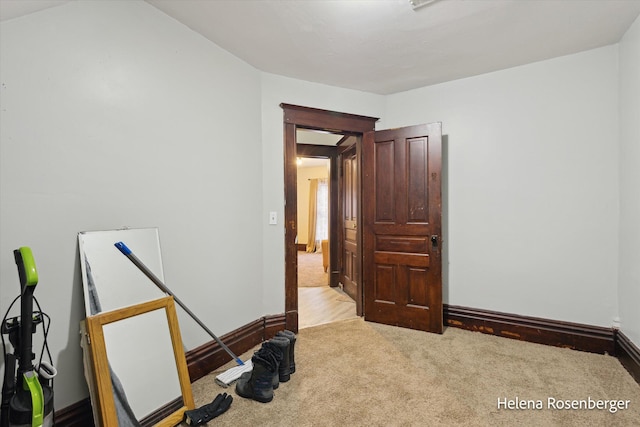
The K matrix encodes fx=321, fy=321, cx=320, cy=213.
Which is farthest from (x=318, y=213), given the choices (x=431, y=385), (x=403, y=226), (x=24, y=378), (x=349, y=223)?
(x=24, y=378)

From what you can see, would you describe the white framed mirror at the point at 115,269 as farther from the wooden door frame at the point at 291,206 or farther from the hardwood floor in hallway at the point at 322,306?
the hardwood floor in hallway at the point at 322,306

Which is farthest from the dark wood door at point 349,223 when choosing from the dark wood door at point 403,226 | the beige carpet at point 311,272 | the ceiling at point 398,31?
the ceiling at point 398,31

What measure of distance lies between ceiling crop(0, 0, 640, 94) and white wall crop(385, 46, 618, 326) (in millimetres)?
251

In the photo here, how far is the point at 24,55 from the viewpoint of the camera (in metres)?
1.39

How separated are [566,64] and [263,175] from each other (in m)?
2.75

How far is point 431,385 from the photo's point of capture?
210 cm

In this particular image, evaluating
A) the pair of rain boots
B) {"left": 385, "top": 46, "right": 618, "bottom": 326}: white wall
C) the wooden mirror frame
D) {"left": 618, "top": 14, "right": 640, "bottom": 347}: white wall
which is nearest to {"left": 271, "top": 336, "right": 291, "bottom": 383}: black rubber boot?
the pair of rain boots

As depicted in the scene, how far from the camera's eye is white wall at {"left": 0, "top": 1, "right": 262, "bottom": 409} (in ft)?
4.62

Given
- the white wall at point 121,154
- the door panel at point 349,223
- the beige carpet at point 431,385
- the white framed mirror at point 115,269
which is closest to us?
the white wall at point 121,154

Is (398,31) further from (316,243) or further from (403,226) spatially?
(316,243)

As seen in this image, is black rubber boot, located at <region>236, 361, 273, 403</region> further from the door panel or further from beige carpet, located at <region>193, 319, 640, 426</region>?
the door panel

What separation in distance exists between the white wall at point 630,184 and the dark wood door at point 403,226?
51.6 inches

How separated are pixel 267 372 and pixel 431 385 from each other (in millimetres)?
1073

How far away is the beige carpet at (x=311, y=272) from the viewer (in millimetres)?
5438
